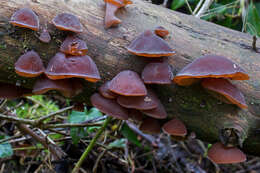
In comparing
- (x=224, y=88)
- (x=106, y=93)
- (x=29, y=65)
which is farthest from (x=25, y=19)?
(x=224, y=88)

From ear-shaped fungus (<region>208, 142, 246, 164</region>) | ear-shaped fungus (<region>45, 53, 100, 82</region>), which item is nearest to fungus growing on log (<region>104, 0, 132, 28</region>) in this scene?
ear-shaped fungus (<region>45, 53, 100, 82</region>)

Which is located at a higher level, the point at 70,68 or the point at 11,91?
the point at 70,68

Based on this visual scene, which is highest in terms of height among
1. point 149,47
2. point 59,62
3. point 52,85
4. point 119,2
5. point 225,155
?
point 119,2

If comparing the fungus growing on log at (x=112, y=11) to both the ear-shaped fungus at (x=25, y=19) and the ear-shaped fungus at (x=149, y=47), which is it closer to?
the ear-shaped fungus at (x=149, y=47)

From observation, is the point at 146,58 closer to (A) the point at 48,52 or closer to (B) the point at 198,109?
(B) the point at 198,109

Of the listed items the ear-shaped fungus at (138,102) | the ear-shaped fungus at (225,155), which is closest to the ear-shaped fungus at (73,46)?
the ear-shaped fungus at (138,102)

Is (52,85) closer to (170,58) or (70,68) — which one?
(70,68)

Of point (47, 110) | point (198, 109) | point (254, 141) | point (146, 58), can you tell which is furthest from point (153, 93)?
point (47, 110)
